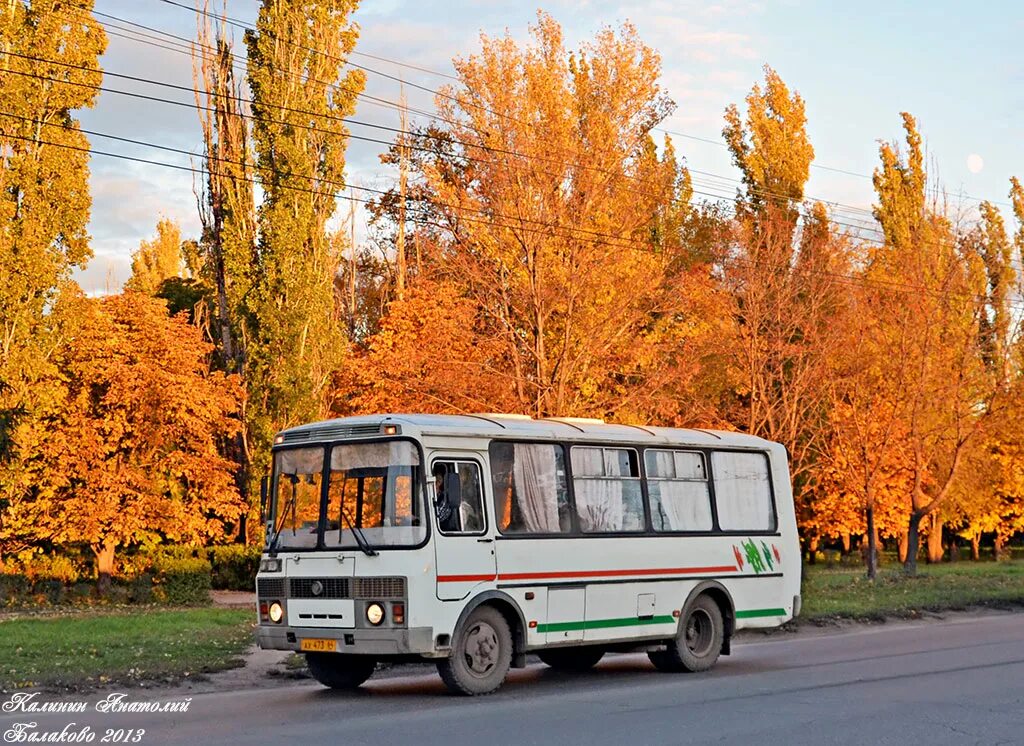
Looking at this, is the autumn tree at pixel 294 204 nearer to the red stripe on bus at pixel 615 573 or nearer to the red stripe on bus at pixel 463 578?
the red stripe on bus at pixel 615 573

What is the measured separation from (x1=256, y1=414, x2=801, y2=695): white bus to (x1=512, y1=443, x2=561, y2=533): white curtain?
19 mm

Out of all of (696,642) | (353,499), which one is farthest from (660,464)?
(353,499)

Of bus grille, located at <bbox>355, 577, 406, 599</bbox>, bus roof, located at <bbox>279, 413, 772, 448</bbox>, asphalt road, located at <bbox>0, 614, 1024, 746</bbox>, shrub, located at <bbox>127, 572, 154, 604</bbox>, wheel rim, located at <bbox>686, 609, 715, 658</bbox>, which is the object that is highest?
bus roof, located at <bbox>279, 413, 772, 448</bbox>

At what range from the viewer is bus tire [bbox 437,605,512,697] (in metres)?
14.1

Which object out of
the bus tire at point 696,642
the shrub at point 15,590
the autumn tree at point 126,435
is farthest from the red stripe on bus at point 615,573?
the shrub at point 15,590

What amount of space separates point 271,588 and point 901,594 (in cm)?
2043

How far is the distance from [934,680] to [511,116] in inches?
616

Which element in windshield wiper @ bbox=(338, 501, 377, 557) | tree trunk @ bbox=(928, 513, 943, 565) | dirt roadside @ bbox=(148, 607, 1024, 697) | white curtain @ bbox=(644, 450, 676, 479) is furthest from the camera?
tree trunk @ bbox=(928, 513, 943, 565)

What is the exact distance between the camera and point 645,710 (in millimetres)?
12906

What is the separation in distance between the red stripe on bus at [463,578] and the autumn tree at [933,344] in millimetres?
28232

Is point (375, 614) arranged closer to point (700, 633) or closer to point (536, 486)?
point (536, 486)

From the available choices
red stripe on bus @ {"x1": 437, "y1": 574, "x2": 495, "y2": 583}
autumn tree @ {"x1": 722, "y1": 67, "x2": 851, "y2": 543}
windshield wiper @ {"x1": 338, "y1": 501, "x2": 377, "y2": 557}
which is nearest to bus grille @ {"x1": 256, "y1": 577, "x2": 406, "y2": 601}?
windshield wiper @ {"x1": 338, "y1": 501, "x2": 377, "y2": 557}

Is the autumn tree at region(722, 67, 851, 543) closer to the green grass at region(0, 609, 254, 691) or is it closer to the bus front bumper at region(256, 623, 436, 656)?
the green grass at region(0, 609, 254, 691)

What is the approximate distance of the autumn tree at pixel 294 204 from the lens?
4500 centimetres
